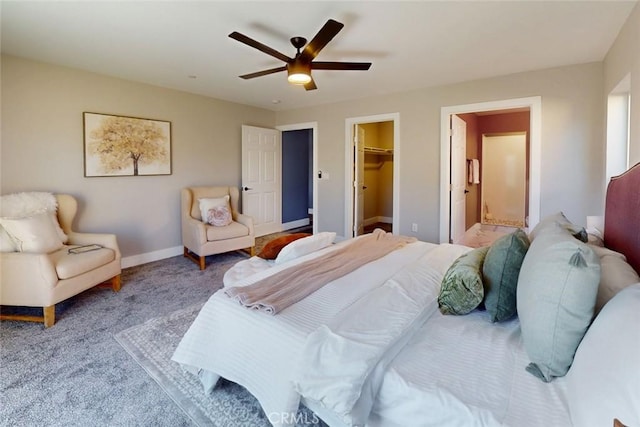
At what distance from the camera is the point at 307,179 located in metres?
7.32

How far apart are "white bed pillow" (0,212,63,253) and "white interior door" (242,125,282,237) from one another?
9.60 ft

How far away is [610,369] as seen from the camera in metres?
0.77

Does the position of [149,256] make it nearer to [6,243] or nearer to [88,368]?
[6,243]

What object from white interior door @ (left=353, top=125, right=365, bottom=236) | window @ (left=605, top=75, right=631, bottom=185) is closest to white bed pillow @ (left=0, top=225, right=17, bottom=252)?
white interior door @ (left=353, top=125, right=365, bottom=236)

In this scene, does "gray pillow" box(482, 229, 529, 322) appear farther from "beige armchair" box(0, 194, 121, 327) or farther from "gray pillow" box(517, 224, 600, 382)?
"beige armchair" box(0, 194, 121, 327)

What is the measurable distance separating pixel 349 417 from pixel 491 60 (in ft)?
12.0

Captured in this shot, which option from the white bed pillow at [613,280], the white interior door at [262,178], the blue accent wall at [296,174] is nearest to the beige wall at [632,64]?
the white bed pillow at [613,280]

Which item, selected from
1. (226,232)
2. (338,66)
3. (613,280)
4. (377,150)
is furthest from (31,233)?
(377,150)

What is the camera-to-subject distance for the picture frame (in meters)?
3.82

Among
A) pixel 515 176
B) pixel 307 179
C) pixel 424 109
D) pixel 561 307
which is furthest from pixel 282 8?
pixel 515 176

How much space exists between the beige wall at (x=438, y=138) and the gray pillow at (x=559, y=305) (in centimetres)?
316

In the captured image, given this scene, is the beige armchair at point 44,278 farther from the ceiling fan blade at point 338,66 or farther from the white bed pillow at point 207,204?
the ceiling fan blade at point 338,66

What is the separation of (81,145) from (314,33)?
9.96 feet

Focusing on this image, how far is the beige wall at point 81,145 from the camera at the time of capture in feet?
10.9
